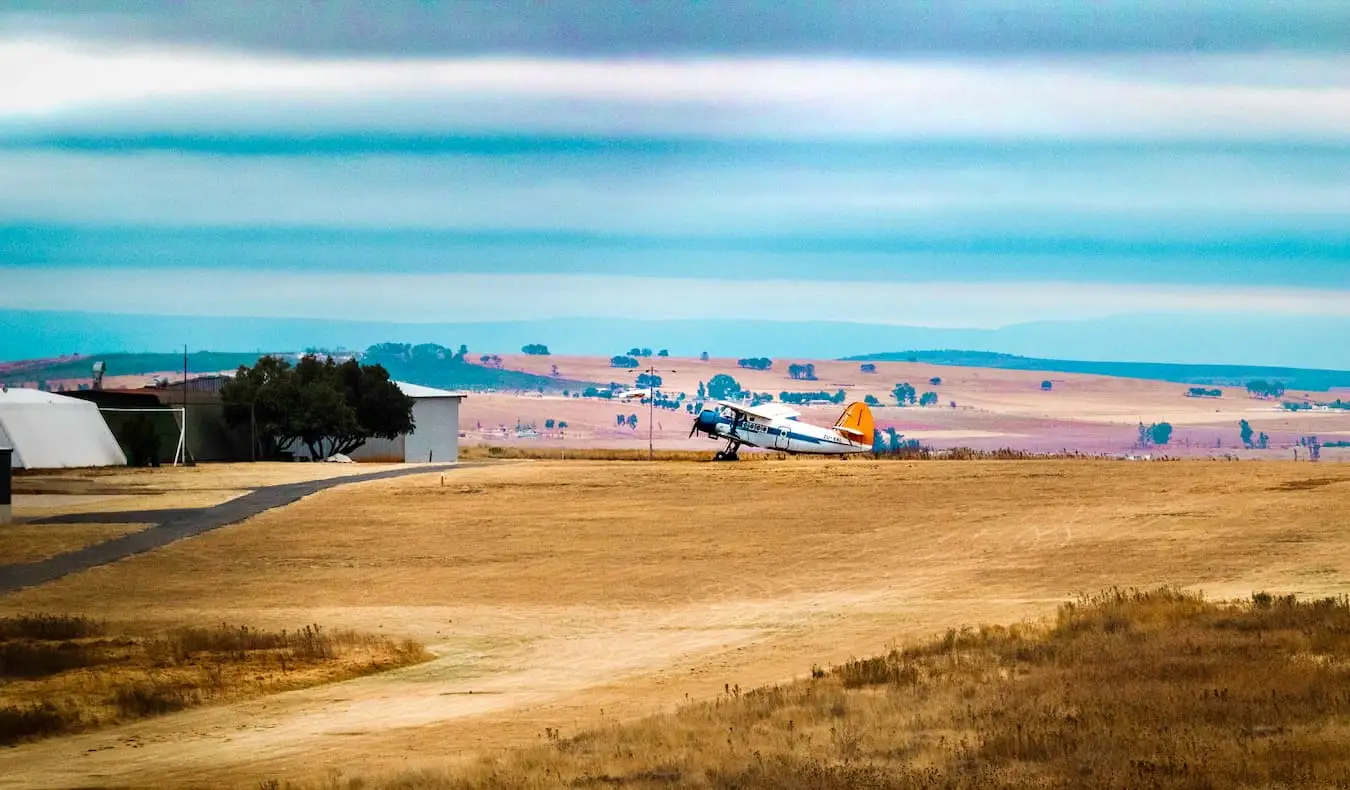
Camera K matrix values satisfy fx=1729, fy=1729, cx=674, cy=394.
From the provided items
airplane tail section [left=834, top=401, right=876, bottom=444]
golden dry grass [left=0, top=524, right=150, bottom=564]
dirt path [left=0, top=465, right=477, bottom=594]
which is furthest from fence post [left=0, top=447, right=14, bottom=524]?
airplane tail section [left=834, top=401, right=876, bottom=444]

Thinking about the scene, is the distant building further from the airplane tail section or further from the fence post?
the fence post

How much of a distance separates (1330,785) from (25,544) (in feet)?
127

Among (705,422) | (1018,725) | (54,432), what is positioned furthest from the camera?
(705,422)

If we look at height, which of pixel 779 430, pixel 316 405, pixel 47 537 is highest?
pixel 316 405

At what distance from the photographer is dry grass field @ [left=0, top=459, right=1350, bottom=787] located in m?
24.2

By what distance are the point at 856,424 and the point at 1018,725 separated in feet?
225

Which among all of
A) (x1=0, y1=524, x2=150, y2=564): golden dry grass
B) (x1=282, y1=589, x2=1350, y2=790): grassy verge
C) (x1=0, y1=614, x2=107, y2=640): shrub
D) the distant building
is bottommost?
Result: (x1=0, y1=614, x2=107, y2=640): shrub

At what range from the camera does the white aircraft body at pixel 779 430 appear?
8544cm

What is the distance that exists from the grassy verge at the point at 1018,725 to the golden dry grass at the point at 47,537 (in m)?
26.9

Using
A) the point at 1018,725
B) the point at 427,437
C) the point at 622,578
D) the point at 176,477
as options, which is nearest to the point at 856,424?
the point at 427,437

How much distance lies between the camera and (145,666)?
29.7 m

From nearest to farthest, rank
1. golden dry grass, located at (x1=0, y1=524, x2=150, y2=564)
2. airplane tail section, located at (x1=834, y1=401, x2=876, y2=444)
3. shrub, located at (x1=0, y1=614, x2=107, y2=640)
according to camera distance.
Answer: shrub, located at (x1=0, y1=614, x2=107, y2=640) < golden dry grass, located at (x1=0, y1=524, x2=150, y2=564) < airplane tail section, located at (x1=834, y1=401, x2=876, y2=444)

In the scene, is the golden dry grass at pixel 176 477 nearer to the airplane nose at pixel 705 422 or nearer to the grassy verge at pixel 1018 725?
the airplane nose at pixel 705 422

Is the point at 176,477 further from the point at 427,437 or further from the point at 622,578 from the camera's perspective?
the point at 427,437
